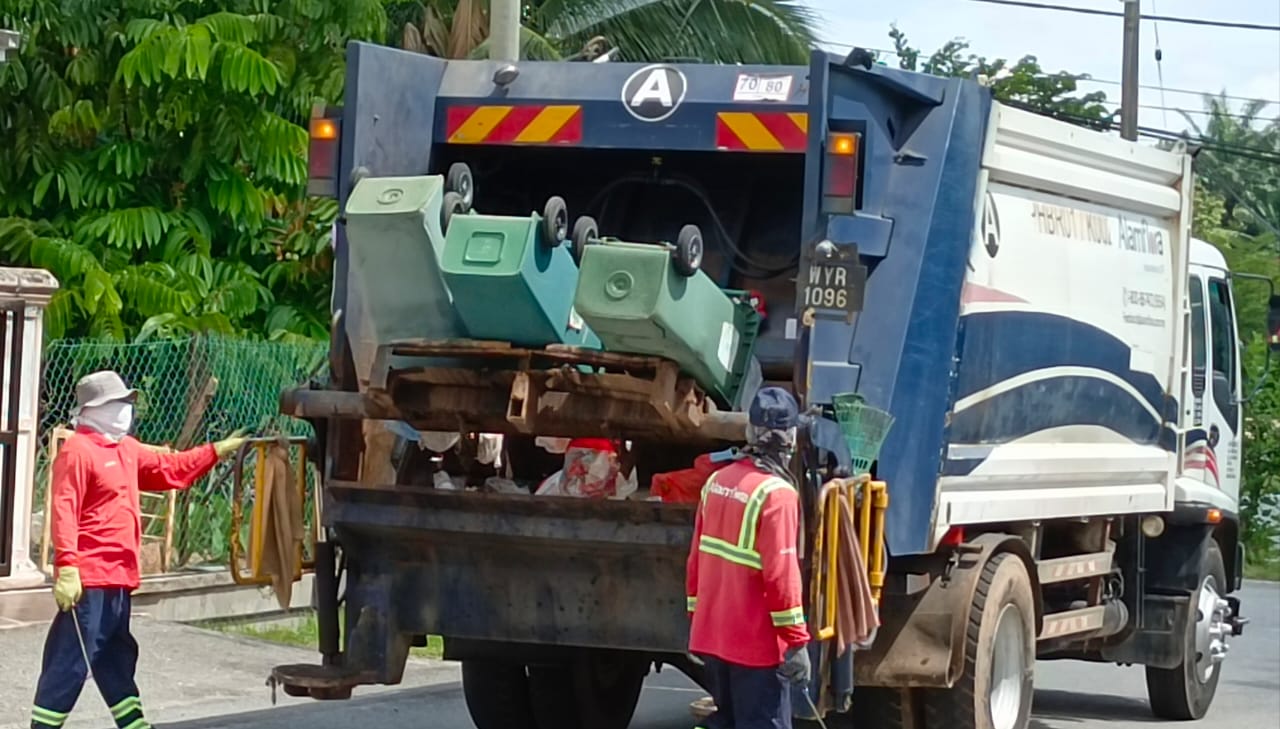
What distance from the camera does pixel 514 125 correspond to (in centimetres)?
801

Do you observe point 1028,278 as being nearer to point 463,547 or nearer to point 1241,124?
point 463,547

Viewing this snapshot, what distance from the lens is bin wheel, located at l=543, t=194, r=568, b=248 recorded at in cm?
690

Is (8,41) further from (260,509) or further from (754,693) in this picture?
(754,693)

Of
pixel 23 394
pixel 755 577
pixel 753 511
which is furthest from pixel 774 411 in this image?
pixel 23 394

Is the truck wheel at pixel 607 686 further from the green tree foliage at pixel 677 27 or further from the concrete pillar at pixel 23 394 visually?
the green tree foliage at pixel 677 27

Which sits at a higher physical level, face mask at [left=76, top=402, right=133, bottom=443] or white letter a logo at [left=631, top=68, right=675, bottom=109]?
white letter a logo at [left=631, top=68, right=675, bottom=109]

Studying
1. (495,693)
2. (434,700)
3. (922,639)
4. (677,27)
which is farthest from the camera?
(677,27)

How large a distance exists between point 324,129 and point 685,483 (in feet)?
6.26

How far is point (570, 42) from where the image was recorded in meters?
19.2

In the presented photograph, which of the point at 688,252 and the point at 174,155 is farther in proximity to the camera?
the point at 174,155

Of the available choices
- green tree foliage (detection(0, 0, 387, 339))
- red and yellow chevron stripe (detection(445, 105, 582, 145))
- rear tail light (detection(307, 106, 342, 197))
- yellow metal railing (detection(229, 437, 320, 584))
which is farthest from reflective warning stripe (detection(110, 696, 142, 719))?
green tree foliage (detection(0, 0, 387, 339))

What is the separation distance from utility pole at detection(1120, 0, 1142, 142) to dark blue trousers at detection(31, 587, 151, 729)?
54.9ft

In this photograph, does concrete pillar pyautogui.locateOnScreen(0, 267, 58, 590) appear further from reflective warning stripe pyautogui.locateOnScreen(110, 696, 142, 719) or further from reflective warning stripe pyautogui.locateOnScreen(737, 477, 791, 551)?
reflective warning stripe pyautogui.locateOnScreen(737, 477, 791, 551)

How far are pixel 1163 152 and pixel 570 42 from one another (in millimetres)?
9889
